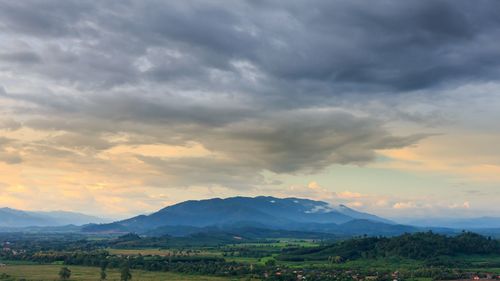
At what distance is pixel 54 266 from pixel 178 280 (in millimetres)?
57884

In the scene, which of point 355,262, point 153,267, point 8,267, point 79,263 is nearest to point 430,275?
point 355,262

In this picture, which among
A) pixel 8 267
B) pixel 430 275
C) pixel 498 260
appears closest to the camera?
pixel 430 275

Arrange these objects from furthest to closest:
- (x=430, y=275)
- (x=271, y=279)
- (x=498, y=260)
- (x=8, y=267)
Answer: (x=498, y=260)
(x=8, y=267)
(x=430, y=275)
(x=271, y=279)

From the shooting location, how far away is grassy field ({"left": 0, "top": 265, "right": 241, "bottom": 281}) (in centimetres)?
13538

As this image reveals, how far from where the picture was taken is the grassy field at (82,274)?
135375mm

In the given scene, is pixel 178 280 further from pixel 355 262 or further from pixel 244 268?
pixel 355 262

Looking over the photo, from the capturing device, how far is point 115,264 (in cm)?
17050

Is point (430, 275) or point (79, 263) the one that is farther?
point (79, 263)

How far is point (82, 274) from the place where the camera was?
145 metres

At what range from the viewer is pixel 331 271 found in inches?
5915

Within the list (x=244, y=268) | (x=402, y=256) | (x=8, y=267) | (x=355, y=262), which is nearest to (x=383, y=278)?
(x=244, y=268)

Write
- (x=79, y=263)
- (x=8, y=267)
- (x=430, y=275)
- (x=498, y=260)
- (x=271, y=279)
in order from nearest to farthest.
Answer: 1. (x=271, y=279)
2. (x=430, y=275)
3. (x=8, y=267)
4. (x=79, y=263)
5. (x=498, y=260)

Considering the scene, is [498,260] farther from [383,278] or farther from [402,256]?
[383,278]

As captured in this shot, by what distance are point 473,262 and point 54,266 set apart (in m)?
147
